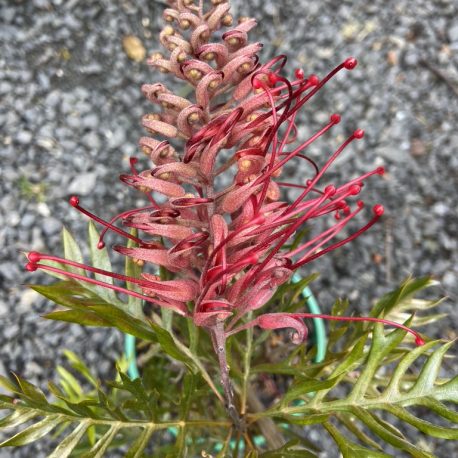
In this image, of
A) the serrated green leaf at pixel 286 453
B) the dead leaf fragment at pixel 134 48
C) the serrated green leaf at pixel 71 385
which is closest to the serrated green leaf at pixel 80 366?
the serrated green leaf at pixel 71 385

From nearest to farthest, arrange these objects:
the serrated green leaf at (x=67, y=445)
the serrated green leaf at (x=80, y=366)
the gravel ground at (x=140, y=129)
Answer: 1. the serrated green leaf at (x=67, y=445)
2. the serrated green leaf at (x=80, y=366)
3. the gravel ground at (x=140, y=129)

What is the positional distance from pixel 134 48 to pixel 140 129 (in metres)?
0.23

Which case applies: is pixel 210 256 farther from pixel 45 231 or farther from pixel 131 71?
pixel 131 71

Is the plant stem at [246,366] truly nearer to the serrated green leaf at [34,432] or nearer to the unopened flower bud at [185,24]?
the serrated green leaf at [34,432]

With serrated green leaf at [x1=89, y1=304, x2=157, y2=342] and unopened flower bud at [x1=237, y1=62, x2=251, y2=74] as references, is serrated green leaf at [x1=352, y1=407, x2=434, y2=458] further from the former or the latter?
unopened flower bud at [x1=237, y1=62, x2=251, y2=74]

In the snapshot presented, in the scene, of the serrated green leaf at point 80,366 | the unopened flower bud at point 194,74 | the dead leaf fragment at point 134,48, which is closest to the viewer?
the unopened flower bud at point 194,74

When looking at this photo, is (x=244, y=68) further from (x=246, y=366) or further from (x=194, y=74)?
(x=246, y=366)

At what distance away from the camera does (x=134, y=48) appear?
5.04ft

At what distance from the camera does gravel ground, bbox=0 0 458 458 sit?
135 centimetres

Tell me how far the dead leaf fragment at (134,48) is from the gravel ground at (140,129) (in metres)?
0.02

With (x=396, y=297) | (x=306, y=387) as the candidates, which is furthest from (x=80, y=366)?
(x=396, y=297)

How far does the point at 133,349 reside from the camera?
3.56ft

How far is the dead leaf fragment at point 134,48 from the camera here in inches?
60.3

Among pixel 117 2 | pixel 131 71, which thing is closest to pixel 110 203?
pixel 131 71
